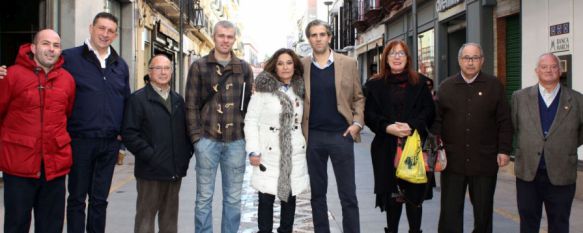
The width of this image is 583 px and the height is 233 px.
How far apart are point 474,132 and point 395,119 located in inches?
27.2

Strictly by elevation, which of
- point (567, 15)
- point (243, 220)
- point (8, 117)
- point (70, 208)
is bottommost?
point (243, 220)

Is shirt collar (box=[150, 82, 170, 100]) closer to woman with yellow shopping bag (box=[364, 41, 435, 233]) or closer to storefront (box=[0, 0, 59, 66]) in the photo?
woman with yellow shopping bag (box=[364, 41, 435, 233])

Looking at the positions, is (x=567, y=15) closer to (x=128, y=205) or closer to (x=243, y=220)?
(x=243, y=220)

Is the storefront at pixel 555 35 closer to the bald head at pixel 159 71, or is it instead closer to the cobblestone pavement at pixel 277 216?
the cobblestone pavement at pixel 277 216

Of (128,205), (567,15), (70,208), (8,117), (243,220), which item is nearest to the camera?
(8,117)

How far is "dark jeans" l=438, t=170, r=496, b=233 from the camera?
512 cm

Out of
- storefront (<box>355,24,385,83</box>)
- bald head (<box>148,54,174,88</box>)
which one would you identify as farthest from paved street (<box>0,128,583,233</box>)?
storefront (<box>355,24,385,83</box>)

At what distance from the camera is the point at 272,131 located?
17.1 ft

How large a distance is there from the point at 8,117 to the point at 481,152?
12.8ft

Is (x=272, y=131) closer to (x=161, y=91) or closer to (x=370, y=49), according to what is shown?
(x=161, y=91)

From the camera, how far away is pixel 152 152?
4.94m

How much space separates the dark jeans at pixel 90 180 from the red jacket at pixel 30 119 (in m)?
0.25

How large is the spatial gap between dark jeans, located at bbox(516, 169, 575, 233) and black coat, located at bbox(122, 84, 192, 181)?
303 centimetres

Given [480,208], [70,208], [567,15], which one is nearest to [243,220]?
[70,208]
